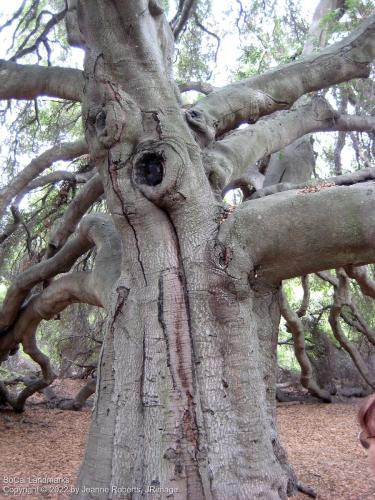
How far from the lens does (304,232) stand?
334 centimetres

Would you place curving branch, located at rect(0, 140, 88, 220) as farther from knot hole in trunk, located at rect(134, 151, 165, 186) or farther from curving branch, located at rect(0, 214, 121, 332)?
knot hole in trunk, located at rect(134, 151, 165, 186)

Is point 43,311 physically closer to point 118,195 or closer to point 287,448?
point 118,195

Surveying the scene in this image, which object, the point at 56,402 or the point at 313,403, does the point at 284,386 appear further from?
the point at 56,402

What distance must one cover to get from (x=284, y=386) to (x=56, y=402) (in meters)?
4.58

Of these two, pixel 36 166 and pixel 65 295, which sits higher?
pixel 36 166

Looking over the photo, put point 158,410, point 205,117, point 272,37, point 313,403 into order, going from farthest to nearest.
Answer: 1. point 313,403
2. point 272,37
3. point 205,117
4. point 158,410

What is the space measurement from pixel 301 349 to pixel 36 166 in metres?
4.84

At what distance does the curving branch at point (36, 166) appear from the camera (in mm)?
5141

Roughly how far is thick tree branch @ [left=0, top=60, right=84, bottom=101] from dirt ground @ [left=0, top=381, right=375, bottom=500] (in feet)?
10.6

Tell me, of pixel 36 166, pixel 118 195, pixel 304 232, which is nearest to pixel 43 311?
pixel 36 166

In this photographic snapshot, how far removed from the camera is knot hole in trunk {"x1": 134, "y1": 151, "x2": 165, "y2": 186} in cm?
352

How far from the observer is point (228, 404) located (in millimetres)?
3061

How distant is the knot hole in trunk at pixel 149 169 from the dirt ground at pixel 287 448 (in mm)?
2398

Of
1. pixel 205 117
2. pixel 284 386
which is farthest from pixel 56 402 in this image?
pixel 205 117
